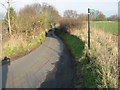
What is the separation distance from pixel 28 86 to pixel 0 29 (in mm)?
14958

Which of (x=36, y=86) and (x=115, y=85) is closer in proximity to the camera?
(x=115, y=85)

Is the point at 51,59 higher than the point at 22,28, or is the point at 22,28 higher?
the point at 22,28

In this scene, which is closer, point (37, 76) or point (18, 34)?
point (37, 76)

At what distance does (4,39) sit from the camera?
1994 cm

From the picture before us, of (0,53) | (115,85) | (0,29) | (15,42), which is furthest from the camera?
(0,29)

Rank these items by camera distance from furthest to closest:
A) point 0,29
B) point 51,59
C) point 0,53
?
point 0,29 → point 0,53 → point 51,59

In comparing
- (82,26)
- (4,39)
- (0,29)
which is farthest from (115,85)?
(82,26)

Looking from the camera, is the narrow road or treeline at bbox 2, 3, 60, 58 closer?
the narrow road

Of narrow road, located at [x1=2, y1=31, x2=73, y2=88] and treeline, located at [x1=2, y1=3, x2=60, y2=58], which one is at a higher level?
treeline, located at [x1=2, y1=3, x2=60, y2=58]

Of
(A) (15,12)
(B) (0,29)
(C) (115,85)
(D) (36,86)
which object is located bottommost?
(D) (36,86)

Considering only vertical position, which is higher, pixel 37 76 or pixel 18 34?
pixel 18 34

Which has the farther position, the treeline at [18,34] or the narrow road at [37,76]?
the treeline at [18,34]

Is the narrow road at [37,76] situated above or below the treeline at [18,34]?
below

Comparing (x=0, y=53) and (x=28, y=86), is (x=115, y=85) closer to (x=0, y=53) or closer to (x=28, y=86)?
(x=28, y=86)
